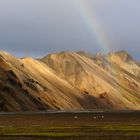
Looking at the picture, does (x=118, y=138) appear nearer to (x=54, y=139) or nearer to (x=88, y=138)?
(x=88, y=138)

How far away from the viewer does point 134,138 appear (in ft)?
170

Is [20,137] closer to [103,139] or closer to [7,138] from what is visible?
[7,138]

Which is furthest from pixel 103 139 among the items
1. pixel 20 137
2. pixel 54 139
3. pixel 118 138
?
pixel 20 137

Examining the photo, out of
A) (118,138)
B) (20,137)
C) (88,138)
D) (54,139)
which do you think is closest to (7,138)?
(20,137)

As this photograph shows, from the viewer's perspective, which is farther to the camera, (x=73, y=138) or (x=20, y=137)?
(x=20, y=137)

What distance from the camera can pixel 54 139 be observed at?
175 ft

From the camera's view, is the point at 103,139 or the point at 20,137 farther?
the point at 20,137

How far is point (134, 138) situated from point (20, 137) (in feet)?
44.6

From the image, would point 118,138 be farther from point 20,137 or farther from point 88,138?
point 20,137

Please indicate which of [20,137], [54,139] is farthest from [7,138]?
[54,139]

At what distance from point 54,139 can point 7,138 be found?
18.7 feet

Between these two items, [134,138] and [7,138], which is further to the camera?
[7,138]

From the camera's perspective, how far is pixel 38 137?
56625 mm

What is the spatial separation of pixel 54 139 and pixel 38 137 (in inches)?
152
